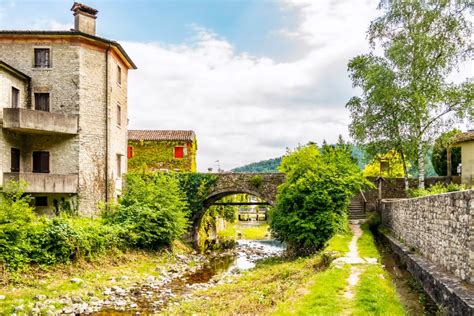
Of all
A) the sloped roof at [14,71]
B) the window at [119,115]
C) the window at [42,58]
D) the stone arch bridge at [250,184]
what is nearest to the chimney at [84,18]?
the window at [42,58]

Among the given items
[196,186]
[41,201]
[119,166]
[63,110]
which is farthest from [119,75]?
[41,201]

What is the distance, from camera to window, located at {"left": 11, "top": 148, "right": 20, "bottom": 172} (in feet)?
73.0

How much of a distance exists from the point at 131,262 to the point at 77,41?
40.7 feet

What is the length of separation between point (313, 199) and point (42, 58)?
16610 mm

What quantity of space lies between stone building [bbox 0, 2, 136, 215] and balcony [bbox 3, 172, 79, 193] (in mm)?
49

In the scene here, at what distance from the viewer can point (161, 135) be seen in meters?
39.2

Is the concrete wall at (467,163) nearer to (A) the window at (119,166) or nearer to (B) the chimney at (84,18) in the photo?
(A) the window at (119,166)

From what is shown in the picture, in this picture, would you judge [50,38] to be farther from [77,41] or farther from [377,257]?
[377,257]

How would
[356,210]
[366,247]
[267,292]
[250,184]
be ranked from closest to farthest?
[267,292], [366,247], [356,210], [250,184]

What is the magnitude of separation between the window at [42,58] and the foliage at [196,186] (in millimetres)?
10907

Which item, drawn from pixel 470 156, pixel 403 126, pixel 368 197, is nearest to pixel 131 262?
pixel 403 126

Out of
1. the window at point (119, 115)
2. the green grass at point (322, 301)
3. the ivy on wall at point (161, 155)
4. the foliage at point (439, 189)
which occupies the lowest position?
the green grass at point (322, 301)

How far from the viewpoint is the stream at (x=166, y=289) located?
13.7 meters

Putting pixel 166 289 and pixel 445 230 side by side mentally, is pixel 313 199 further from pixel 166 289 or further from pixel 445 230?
pixel 445 230
